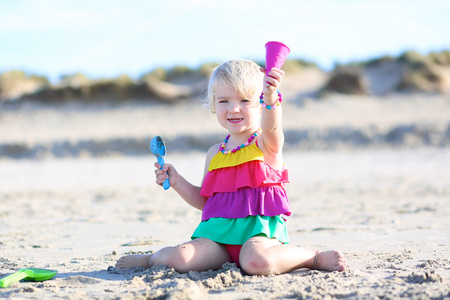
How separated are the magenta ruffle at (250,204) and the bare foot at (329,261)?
0.25 meters

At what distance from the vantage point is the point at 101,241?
3.36 m

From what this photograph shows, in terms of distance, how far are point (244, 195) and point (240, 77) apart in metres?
0.54

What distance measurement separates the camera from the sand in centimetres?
211

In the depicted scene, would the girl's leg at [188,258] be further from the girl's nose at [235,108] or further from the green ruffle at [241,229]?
the girl's nose at [235,108]

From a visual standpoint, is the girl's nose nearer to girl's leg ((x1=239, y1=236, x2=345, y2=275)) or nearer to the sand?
girl's leg ((x1=239, y1=236, x2=345, y2=275))

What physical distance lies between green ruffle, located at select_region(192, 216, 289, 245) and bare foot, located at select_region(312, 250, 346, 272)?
7.8 inches

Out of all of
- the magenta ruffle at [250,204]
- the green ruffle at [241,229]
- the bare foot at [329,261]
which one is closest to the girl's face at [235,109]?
the magenta ruffle at [250,204]

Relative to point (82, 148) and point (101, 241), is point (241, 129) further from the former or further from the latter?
point (82, 148)

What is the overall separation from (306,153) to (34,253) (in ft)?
32.8

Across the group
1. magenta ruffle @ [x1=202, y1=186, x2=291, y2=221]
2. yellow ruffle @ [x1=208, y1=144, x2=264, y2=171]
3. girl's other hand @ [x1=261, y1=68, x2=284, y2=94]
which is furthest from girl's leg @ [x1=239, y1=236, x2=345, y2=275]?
girl's other hand @ [x1=261, y1=68, x2=284, y2=94]

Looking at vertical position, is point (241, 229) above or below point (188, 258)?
above

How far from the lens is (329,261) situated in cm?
238

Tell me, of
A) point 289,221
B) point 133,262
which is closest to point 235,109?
point 133,262

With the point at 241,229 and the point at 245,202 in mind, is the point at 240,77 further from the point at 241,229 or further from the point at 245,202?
the point at 241,229
